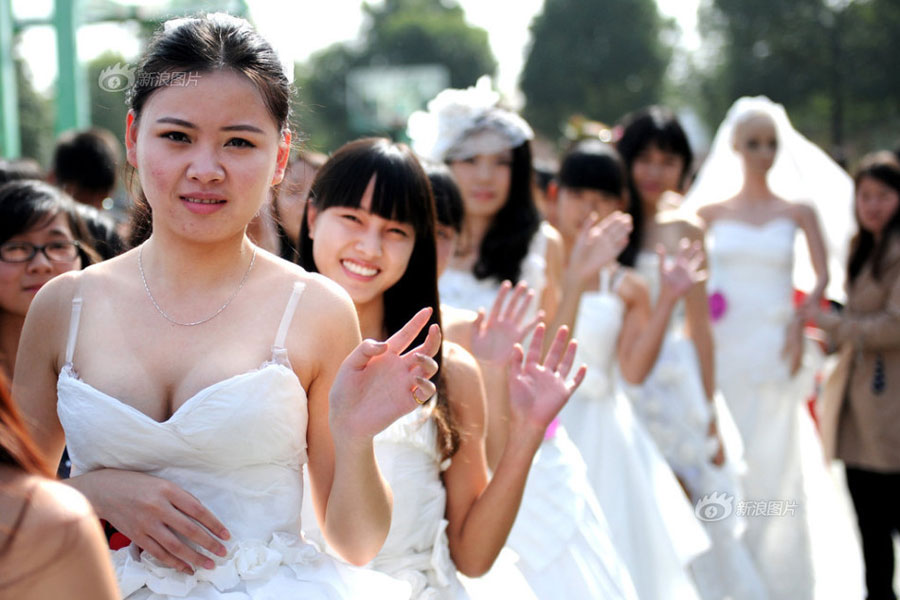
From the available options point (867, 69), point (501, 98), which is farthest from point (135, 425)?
point (867, 69)

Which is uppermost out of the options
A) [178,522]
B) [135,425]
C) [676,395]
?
[135,425]

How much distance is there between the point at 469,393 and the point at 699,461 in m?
2.93

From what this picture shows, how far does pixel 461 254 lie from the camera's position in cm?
438

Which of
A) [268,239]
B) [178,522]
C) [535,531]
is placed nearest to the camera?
[178,522]

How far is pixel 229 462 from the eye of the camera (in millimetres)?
1879

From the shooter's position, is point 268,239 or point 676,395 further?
point 676,395

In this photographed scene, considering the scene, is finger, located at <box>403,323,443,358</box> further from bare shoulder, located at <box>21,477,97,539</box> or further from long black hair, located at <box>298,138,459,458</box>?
bare shoulder, located at <box>21,477,97,539</box>

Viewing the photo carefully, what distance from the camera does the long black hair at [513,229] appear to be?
4391mm

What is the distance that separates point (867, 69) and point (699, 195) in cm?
2336

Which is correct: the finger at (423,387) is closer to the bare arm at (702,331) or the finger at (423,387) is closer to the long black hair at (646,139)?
the bare arm at (702,331)

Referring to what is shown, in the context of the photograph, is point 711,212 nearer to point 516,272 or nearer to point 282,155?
point 516,272

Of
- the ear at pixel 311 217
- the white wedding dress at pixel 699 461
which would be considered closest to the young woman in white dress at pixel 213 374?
the ear at pixel 311 217

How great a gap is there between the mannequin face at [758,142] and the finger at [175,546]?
5151mm

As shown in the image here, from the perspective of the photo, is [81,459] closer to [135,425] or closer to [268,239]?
[135,425]
